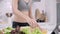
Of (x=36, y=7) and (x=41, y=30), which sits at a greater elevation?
(x=36, y=7)

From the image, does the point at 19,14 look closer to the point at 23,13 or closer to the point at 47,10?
the point at 23,13

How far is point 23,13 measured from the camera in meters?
0.94

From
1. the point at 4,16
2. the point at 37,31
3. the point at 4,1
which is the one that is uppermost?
the point at 4,1

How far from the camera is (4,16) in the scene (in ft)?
3.00

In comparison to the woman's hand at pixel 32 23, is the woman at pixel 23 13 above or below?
above

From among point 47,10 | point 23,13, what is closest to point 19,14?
point 23,13

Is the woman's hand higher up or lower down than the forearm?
lower down

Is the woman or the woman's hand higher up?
the woman

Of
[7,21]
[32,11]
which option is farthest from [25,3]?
[7,21]

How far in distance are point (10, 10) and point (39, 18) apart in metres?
0.22

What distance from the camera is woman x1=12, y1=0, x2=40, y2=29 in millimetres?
922

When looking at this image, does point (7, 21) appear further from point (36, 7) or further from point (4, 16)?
point (36, 7)

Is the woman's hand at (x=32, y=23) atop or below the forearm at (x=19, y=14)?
below

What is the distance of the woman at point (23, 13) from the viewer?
922 millimetres
